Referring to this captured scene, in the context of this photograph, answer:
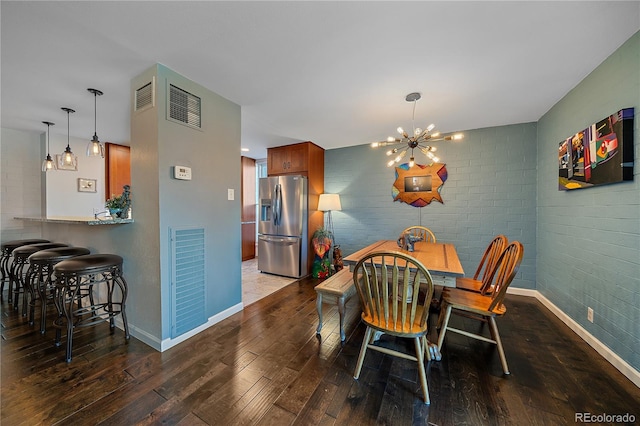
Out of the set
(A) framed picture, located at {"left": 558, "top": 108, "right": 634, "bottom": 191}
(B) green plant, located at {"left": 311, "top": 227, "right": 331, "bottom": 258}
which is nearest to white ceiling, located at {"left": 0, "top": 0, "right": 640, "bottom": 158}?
(A) framed picture, located at {"left": 558, "top": 108, "right": 634, "bottom": 191}

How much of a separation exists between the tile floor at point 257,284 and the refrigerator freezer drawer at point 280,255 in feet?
0.40

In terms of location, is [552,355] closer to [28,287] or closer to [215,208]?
[215,208]

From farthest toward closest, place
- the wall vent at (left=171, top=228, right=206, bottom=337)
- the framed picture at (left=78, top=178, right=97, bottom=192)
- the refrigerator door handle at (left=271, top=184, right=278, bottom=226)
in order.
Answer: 1. the refrigerator door handle at (left=271, top=184, right=278, bottom=226)
2. the framed picture at (left=78, top=178, right=97, bottom=192)
3. the wall vent at (left=171, top=228, right=206, bottom=337)

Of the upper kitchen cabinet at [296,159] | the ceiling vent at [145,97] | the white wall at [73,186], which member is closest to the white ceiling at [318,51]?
the ceiling vent at [145,97]

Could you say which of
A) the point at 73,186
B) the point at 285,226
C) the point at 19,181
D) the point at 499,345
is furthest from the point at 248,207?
the point at 499,345

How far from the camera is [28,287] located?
238cm

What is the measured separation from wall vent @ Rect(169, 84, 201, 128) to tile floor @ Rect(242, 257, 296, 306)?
7.10ft

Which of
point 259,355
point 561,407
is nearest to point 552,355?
point 561,407

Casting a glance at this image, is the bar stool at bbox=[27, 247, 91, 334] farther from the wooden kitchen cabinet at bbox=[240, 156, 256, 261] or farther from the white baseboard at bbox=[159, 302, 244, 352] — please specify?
the wooden kitchen cabinet at bbox=[240, 156, 256, 261]

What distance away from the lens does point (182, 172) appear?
2.04 meters

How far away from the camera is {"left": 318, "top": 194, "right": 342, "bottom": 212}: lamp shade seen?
4164 mm

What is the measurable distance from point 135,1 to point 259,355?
2.53 meters

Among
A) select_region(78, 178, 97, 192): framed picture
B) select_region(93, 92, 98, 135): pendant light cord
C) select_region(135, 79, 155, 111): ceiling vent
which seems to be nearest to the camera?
select_region(135, 79, 155, 111): ceiling vent

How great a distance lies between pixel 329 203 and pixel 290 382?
294 cm
